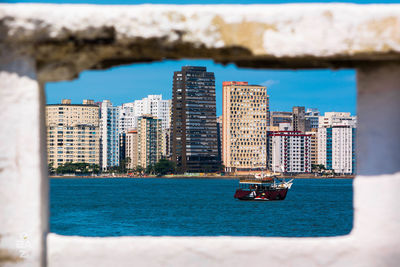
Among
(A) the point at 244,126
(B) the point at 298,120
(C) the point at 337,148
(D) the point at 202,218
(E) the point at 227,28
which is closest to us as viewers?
(E) the point at 227,28

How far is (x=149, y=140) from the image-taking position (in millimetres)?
166000

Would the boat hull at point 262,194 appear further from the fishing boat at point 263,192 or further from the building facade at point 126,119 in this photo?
the building facade at point 126,119

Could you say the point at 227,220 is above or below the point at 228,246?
below

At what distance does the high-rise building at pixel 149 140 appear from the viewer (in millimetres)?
166625

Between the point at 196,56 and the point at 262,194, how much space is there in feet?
276

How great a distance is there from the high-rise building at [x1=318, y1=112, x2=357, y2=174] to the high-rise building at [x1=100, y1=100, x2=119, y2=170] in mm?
62575

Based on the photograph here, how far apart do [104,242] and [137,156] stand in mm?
169480

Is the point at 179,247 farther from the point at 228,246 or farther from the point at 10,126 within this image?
the point at 10,126

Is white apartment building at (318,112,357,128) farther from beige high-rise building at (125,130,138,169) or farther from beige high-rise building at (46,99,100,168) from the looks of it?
beige high-rise building at (46,99,100,168)

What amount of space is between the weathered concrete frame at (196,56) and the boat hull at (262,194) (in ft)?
271

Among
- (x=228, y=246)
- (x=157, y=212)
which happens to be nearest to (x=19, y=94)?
(x=228, y=246)

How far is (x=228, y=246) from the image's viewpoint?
3.51 meters

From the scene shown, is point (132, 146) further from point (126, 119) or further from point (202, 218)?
point (202, 218)

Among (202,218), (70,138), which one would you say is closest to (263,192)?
(202,218)
